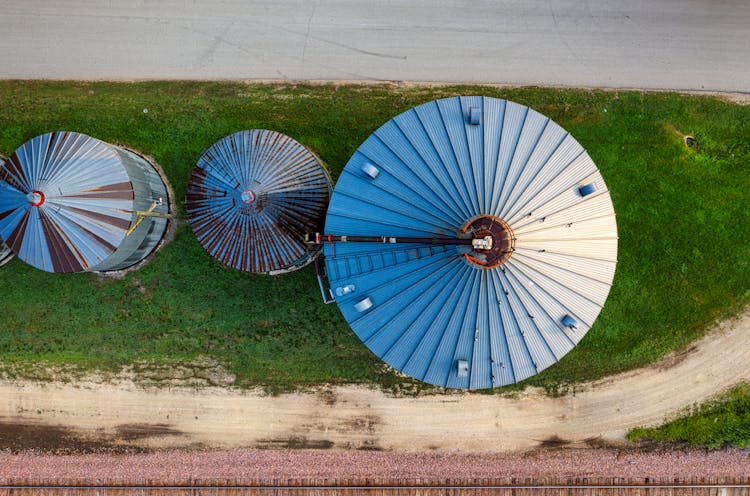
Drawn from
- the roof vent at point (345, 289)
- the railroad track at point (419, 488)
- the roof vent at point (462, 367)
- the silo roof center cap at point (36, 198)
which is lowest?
the railroad track at point (419, 488)

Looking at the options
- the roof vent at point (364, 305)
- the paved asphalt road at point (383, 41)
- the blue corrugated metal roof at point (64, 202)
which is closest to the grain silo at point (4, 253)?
the blue corrugated metal roof at point (64, 202)

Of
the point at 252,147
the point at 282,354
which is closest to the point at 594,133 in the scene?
the point at 252,147

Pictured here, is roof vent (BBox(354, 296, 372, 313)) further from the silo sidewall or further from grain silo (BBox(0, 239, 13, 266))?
grain silo (BBox(0, 239, 13, 266))

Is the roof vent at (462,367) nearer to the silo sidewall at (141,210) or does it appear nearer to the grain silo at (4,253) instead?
the silo sidewall at (141,210)

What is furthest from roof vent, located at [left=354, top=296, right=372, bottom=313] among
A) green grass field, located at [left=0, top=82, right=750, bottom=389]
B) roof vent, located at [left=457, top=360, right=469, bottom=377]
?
green grass field, located at [left=0, top=82, right=750, bottom=389]

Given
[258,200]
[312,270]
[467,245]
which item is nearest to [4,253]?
[258,200]

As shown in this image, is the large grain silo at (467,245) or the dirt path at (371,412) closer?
the large grain silo at (467,245)
